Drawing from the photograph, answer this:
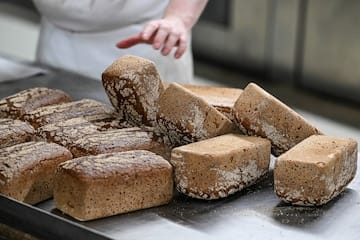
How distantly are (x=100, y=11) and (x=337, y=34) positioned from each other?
3.49 ft

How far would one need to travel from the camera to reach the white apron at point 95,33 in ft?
6.82

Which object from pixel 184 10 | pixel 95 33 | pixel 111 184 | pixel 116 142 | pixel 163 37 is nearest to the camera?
pixel 111 184

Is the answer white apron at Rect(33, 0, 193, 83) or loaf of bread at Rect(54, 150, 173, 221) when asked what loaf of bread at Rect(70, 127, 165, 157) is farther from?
white apron at Rect(33, 0, 193, 83)

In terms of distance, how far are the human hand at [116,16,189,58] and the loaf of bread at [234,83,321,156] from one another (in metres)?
0.35

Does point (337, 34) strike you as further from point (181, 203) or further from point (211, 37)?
point (181, 203)

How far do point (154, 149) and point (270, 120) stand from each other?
18 cm

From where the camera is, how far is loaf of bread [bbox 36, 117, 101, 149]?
4.69 feet

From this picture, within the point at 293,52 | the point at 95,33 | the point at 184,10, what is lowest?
the point at 293,52

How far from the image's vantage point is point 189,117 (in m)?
1.42

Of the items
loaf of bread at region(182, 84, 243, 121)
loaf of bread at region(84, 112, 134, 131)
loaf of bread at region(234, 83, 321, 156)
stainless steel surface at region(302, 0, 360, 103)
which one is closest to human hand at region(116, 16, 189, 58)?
loaf of bread at region(182, 84, 243, 121)

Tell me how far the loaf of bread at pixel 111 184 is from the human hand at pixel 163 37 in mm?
432

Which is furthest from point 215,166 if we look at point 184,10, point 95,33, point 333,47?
point 333,47

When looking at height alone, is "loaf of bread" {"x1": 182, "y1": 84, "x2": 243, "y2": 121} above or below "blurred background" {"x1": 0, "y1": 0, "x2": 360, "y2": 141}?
above

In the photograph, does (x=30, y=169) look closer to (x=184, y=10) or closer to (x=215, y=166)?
(x=215, y=166)
